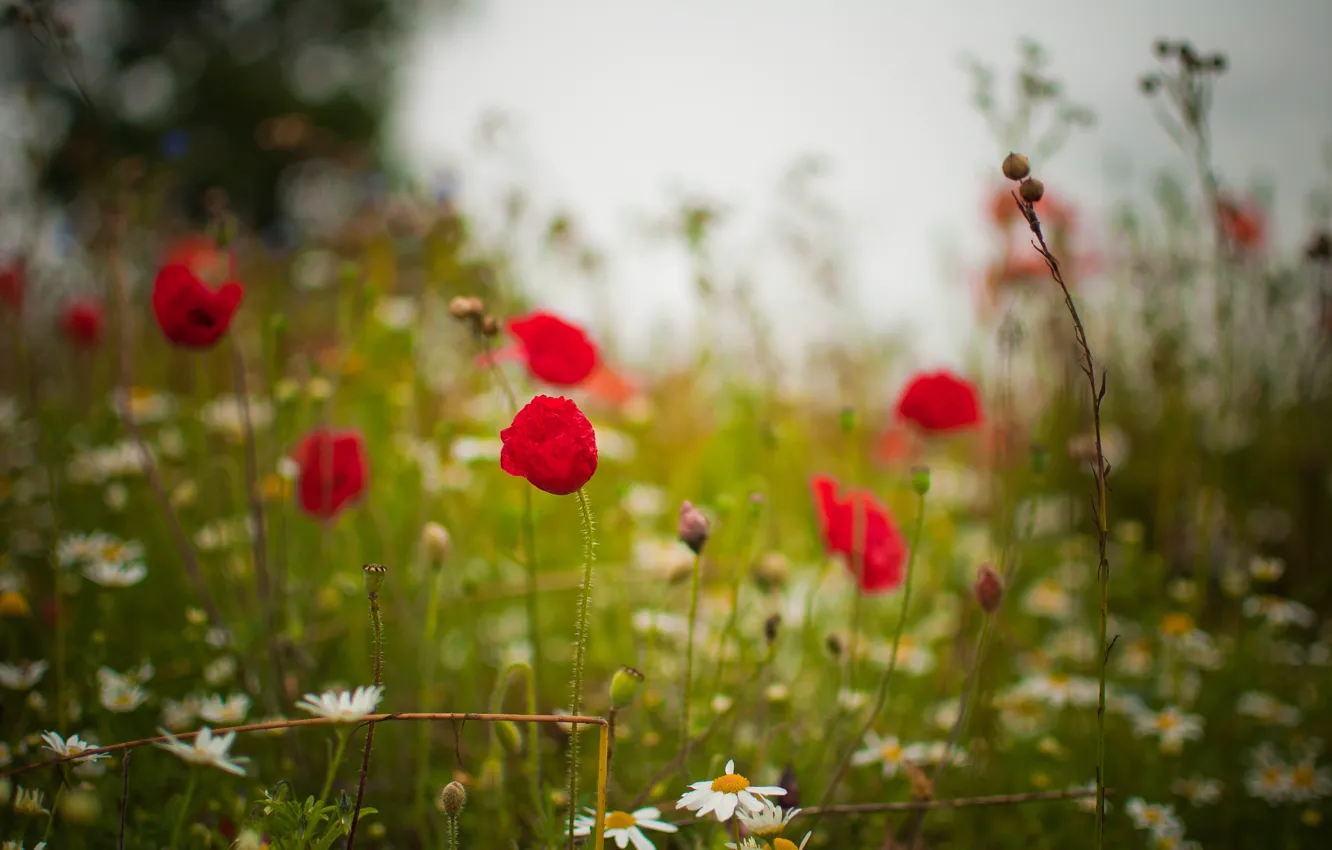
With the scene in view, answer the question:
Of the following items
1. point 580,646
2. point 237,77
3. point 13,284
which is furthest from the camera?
point 237,77

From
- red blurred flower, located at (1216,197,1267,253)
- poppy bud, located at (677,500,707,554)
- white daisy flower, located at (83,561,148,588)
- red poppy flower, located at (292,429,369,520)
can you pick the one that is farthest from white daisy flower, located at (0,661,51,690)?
red blurred flower, located at (1216,197,1267,253)

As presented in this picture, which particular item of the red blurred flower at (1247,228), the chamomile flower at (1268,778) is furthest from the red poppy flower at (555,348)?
the red blurred flower at (1247,228)

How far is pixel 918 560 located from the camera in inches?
103

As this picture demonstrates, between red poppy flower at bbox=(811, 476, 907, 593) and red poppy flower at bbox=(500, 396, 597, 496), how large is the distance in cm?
64

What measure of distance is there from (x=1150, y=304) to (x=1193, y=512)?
0.65 m

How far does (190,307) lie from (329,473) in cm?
42

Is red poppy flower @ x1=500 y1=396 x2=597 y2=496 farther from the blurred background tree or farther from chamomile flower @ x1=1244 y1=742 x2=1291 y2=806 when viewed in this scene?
the blurred background tree

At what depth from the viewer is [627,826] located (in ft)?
3.31

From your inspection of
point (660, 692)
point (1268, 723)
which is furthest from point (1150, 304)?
point (660, 692)

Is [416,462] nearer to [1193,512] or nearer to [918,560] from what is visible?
[918,560]

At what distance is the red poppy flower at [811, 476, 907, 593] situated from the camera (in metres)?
1.48

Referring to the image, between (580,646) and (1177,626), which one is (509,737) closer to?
(580,646)

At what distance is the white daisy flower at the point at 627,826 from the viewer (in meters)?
0.96

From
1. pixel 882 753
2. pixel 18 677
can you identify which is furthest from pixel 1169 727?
pixel 18 677
